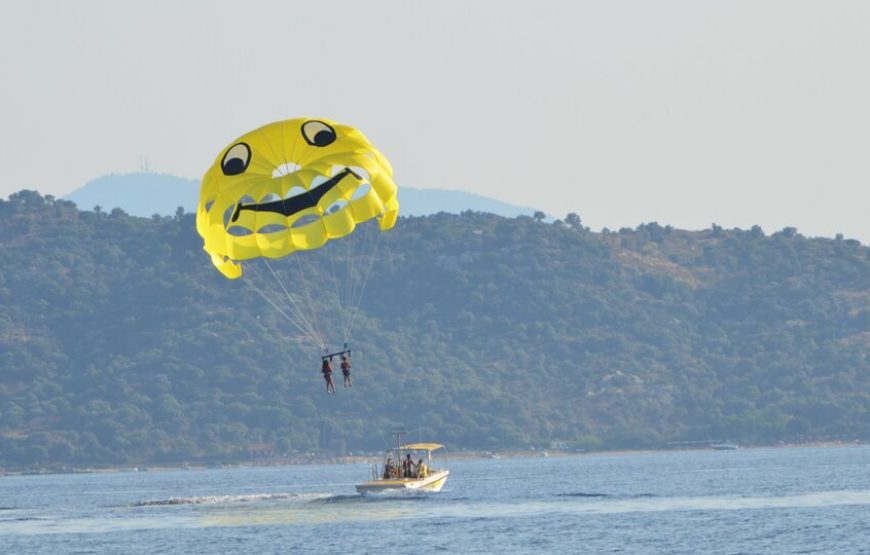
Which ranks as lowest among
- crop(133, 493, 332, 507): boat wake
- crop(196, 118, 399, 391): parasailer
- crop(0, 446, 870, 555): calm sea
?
crop(0, 446, 870, 555): calm sea

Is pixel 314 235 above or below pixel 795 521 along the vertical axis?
above

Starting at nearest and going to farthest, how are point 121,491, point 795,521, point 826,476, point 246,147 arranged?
1. point 246,147
2. point 795,521
3. point 826,476
4. point 121,491

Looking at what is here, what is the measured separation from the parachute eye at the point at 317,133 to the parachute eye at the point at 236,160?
2281 millimetres

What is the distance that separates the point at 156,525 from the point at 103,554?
14.8m

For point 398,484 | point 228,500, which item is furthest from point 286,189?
point 228,500

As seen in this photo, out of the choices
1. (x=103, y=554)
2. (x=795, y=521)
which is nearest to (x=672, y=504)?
(x=795, y=521)

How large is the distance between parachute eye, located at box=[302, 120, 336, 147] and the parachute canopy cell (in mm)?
30

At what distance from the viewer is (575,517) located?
9194 cm

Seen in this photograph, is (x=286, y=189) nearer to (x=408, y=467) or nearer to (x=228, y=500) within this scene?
(x=408, y=467)

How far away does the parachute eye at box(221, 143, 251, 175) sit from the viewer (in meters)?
76.3

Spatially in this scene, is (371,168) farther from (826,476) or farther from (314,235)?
(826,476)

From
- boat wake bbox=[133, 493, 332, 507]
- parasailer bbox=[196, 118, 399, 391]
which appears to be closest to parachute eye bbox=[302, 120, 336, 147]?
parasailer bbox=[196, 118, 399, 391]

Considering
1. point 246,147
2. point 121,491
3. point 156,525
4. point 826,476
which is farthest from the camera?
point 121,491

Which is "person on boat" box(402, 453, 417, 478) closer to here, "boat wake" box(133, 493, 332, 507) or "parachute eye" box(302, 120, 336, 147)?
"boat wake" box(133, 493, 332, 507)
